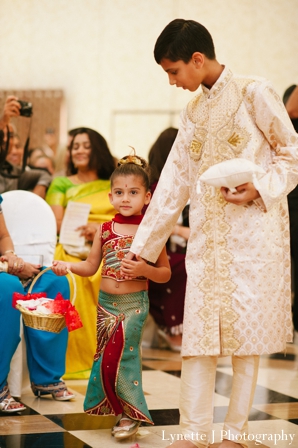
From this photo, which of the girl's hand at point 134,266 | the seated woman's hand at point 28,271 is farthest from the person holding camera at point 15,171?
the girl's hand at point 134,266

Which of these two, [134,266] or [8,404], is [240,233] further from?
[8,404]

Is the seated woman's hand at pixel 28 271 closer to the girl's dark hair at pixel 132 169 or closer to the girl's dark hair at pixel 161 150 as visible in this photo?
the girl's dark hair at pixel 132 169

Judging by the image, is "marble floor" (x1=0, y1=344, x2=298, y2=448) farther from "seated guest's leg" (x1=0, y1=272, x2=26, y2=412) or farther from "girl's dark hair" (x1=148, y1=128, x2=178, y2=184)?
"girl's dark hair" (x1=148, y1=128, x2=178, y2=184)

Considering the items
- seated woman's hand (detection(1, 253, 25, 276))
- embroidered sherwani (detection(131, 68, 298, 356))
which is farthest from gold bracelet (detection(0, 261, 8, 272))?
embroidered sherwani (detection(131, 68, 298, 356))

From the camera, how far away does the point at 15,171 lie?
14.3 ft

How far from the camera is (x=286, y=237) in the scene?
93.3 inches

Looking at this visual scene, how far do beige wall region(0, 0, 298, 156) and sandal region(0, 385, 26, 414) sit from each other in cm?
573

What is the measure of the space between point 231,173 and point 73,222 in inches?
85.9

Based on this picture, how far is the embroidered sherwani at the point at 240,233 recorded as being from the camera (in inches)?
87.9

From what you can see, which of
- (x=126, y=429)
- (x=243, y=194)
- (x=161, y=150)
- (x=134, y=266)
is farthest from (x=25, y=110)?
(x=243, y=194)

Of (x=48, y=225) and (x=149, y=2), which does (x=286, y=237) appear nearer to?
(x=48, y=225)

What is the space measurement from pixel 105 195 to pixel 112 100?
433 cm

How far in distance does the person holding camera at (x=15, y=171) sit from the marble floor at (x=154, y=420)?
1.28m

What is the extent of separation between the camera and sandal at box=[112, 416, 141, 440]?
2.55 m
